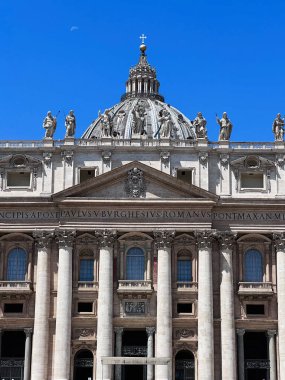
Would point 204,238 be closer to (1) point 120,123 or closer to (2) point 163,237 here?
(2) point 163,237

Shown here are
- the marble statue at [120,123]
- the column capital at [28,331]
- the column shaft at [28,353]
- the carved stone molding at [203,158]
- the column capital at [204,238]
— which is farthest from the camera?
the marble statue at [120,123]

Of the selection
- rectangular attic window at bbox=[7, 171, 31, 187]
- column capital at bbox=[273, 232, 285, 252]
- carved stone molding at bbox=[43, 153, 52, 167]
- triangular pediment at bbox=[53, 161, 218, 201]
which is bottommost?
column capital at bbox=[273, 232, 285, 252]

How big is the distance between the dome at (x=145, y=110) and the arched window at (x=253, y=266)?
2849 cm

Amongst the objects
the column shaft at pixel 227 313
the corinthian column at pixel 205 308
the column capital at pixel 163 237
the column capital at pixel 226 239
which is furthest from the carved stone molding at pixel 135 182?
the column shaft at pixel 227 313

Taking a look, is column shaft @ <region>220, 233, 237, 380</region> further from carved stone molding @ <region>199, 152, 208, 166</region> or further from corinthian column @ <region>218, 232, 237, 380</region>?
carved stone molding @ <region>199, 152, 208, 166</region>

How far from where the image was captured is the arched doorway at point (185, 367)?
58.5 metres

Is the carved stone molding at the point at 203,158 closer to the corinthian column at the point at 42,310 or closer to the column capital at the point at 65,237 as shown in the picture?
the column capital at the point at 65,237

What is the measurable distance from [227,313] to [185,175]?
10754mm

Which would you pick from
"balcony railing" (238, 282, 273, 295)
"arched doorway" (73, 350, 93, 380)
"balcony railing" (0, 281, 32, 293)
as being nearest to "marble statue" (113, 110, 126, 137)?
"balcony railing" (0, 281, 32, 293)

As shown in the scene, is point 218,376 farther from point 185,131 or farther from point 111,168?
point 185,131

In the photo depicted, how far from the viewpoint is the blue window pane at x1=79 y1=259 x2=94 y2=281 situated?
60.2m

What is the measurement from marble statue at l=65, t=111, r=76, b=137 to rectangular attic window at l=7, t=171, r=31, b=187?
167 inches

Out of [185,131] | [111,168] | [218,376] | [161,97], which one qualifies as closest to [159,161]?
[111,168]

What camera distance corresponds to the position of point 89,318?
58.9 metres
